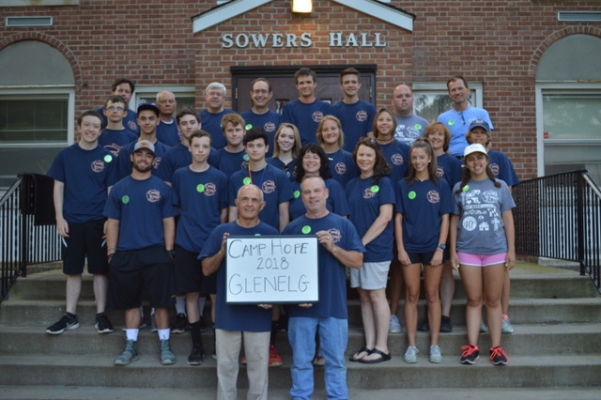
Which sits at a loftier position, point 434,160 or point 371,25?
point 371,25

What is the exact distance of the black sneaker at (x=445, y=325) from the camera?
5.89 m

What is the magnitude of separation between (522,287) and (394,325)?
1667mm

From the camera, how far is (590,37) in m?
9.68

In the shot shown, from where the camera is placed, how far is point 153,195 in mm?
5570

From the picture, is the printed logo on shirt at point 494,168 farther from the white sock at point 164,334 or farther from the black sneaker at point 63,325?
the black sneaker at point 63,325

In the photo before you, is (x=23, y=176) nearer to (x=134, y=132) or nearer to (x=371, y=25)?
(x=134, y=132)

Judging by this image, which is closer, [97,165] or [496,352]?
[496,352]

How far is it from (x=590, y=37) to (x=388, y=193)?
19.7 feet

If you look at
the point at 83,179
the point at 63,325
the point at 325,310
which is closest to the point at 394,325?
the point at 325,310

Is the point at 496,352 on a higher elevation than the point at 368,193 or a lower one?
lower

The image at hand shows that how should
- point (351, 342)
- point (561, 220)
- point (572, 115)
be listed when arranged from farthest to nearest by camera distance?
point (572, 115), point (561, 220), point (351, 342)

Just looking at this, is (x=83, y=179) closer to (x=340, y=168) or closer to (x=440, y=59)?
(x=340, y=168)

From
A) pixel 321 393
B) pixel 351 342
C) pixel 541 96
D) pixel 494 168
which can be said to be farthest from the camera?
pixel 541 96

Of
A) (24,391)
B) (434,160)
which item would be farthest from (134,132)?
(434,160)
